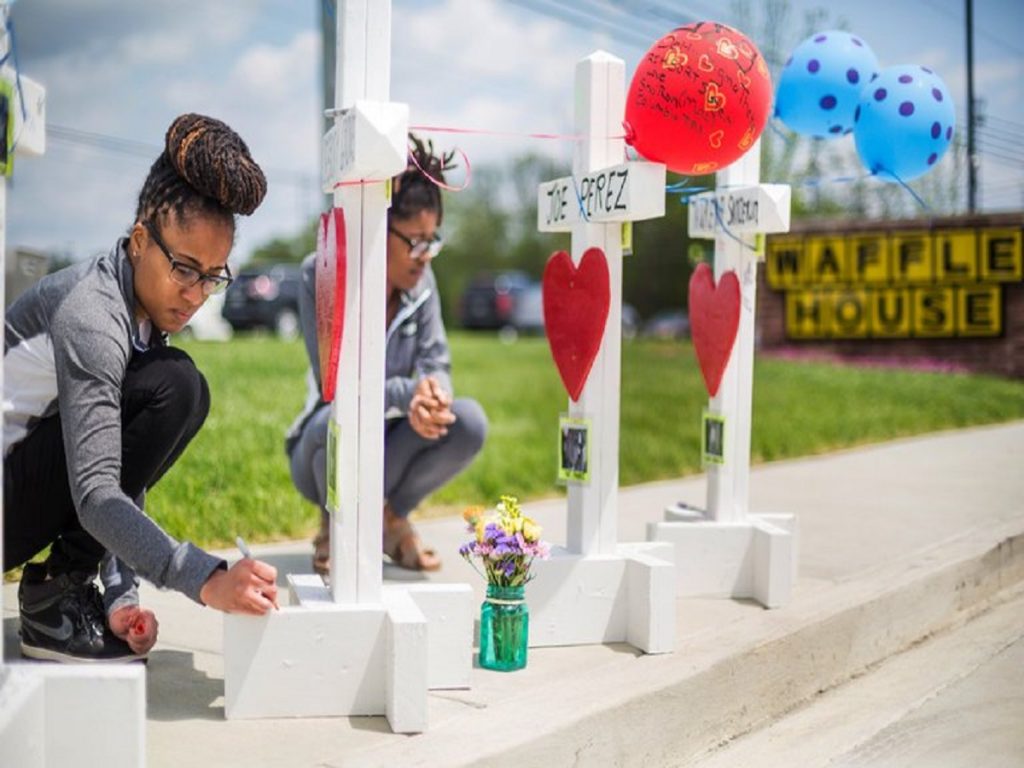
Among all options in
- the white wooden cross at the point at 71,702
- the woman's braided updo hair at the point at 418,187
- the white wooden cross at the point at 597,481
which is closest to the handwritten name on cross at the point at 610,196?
the white wooden cross at the point at 597,481

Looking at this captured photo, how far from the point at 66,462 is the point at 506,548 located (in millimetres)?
1075

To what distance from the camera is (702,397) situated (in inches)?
462

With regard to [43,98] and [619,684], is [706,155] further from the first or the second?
[43,98]

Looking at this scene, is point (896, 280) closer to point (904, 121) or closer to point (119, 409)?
point (904, 121)

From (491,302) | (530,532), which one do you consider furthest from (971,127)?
(491,302)

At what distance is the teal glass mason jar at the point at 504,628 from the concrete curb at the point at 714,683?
0.50 feet

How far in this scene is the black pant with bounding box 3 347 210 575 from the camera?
9.09ft

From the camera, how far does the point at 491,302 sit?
30.8 m

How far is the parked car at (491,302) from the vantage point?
101 ft

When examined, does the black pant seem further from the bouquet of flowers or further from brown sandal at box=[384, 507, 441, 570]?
brown sandal at box=[384, 507, 441, 570]

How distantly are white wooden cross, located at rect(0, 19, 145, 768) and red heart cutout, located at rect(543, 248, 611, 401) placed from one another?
1.61 meters

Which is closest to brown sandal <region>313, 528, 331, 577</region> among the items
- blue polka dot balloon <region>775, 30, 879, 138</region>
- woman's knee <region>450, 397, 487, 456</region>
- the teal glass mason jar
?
woman's knee <region>450, 397, 487, 456</region>

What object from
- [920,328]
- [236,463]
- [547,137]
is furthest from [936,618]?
[920,328]

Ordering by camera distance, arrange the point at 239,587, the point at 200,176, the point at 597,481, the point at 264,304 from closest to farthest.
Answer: the point at 239,587 → the point at 200,176 → the point at 597,481 → the point at 264,304
